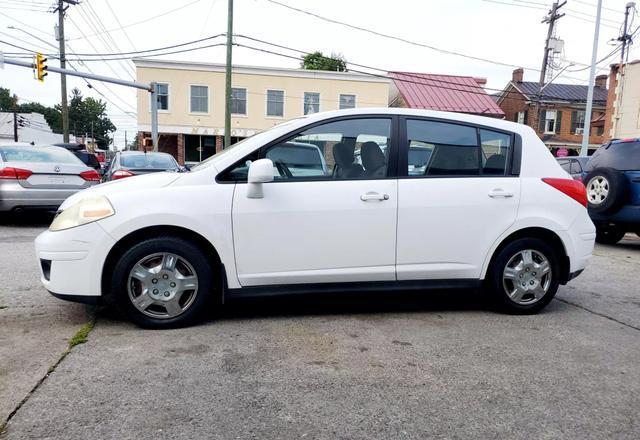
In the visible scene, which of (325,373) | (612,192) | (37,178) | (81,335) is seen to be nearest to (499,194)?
(325,373)

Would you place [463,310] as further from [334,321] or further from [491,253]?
[334,321]

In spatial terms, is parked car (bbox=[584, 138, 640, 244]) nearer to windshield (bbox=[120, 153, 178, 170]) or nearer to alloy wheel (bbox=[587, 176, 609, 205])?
alloy wheel (bbox=[587, 176, 609, 205])

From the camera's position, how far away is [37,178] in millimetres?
8156

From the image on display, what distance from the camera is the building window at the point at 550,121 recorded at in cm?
3844

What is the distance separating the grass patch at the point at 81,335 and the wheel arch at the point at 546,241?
10.3 ft

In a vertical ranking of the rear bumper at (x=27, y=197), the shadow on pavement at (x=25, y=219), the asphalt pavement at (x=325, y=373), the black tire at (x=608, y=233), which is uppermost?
the rear bumper at (x=27, y=197)

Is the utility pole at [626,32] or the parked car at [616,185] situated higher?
the utility pole at [626,32]

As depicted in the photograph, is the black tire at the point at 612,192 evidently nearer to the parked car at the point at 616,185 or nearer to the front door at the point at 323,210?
the parked car at the point at 616,185

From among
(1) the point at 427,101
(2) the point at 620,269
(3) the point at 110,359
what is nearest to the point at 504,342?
(3) the point at 110,359

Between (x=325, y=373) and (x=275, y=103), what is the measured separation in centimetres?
2814

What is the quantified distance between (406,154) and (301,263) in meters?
1.24

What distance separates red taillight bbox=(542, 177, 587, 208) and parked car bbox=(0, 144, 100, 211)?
7.35 m

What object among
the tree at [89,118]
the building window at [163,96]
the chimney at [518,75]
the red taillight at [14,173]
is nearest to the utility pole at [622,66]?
the chimney at [518,75]

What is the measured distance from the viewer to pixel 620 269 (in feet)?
21.7
